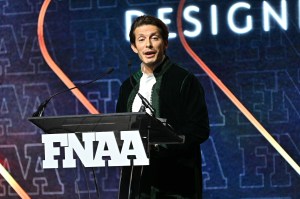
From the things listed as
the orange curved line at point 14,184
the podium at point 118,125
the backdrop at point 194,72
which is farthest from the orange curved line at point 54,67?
the podium at point 118,125

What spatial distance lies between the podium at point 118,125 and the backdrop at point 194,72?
1.82m

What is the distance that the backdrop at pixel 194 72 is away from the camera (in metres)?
3.82

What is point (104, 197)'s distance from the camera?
408 cm

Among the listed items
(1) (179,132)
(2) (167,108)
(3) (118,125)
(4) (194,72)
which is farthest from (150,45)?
(4) (194,72)

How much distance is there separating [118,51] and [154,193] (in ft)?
6.47

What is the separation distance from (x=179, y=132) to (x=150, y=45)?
337mm

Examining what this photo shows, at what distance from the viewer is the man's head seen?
7.68 ft

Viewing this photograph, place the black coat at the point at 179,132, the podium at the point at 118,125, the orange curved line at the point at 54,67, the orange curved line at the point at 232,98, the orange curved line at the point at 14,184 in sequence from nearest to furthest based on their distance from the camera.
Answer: the podium at the point at 118,125 < the black coat at the point at 179,132 < the orange curved line at the point at 232,98 < the orange curved line at the point at 54,67 < the orange curved line at the point at 14,184

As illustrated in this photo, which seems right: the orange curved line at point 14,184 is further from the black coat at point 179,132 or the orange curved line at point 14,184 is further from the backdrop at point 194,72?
the black coat at point 179,132

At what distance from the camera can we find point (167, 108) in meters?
2.28

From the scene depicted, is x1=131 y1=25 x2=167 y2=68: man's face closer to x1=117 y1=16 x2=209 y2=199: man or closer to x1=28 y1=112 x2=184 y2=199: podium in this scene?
x1=117 y1=16 x2=209 y2=199: man

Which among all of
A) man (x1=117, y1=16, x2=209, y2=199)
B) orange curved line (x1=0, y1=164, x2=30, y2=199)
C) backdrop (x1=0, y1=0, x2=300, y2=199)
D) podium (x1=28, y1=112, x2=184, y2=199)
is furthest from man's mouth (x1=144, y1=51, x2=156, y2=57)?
orange curved line (x1=0, y1=164, x2=30, y2=199)

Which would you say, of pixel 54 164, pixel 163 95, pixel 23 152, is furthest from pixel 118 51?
pixel 54 164

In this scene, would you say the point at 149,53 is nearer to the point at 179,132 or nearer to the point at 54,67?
the point at 179,132
